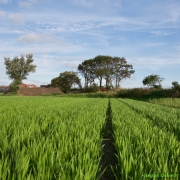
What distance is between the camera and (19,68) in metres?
50.7

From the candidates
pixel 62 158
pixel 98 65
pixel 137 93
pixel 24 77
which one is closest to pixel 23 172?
pixel 62 158

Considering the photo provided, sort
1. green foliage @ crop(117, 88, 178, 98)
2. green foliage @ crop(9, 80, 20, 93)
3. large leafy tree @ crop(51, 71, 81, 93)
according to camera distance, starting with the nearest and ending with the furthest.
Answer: green foliage @ crop(117, 88, 178, 98) < green foliage @ crop(9, 80, 20, 93) < large leafy tree @ crop(51, 71, 81, 93)

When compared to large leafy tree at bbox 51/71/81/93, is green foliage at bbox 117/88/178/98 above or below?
below

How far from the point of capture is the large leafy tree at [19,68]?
50469mm

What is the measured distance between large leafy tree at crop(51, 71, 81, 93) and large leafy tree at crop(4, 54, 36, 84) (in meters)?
10.3

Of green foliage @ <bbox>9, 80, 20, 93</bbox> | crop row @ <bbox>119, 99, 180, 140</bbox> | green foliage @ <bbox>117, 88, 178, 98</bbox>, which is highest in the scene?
green foliage @ <bbox>9, 80, 20, 93</bbox>

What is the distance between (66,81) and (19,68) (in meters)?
13.9

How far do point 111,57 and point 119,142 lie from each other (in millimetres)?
48201

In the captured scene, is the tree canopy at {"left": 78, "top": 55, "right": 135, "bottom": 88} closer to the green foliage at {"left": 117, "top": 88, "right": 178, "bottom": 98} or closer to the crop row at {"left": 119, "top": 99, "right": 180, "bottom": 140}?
the green foliage at {"left": 117, "top": 88, "right": 178, "bottom": 98}

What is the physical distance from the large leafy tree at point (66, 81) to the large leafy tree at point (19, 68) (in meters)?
10.3

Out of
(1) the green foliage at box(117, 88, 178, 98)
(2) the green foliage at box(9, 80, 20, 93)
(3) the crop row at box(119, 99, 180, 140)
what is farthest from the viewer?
(2) the green foliage at box(9, 80, 20, 93)

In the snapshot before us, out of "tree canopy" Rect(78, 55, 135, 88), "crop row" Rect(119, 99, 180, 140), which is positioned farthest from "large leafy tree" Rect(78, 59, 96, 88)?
"crop row" Rect(119, 99, 180, 140)

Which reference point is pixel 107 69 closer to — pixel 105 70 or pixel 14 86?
pixel 105 70

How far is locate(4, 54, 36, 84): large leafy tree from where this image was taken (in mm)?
50469
